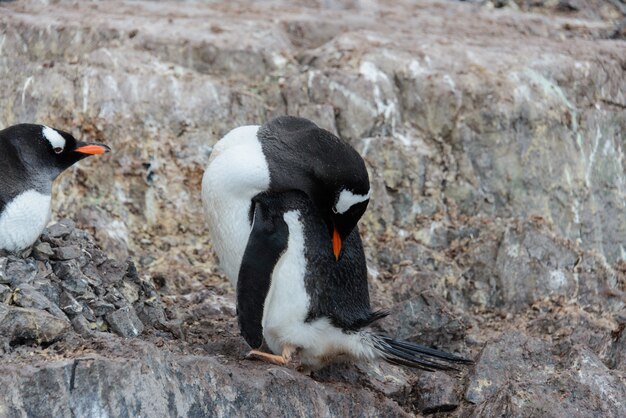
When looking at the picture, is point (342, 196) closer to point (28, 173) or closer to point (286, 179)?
point (286, 179)

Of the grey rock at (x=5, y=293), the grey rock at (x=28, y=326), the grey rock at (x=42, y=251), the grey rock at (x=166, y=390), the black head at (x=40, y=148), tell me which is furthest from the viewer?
the black head at (x=40, y=148)

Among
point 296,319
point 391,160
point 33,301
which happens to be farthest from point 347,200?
point 391,160

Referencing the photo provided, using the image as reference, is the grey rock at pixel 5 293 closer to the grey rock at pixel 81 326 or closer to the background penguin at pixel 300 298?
the grey rock at pixel 81 326

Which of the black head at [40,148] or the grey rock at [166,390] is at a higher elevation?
the black head at [40,148]

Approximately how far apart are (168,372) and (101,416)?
0.32 meters

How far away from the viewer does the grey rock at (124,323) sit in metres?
4.49

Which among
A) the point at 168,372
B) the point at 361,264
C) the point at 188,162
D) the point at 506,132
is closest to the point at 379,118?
the point at 506,132

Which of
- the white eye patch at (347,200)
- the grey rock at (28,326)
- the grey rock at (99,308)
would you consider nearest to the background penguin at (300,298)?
the white eye patch at (347,200)

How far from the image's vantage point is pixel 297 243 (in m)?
4.57

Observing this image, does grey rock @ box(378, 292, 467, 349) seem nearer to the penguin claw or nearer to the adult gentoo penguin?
the adult gentoo penguin

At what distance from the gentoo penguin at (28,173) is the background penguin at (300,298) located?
1.01 m

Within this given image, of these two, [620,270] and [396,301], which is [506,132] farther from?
[396,301]

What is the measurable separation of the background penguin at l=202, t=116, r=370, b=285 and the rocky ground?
598 mm

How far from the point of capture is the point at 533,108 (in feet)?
23.5
